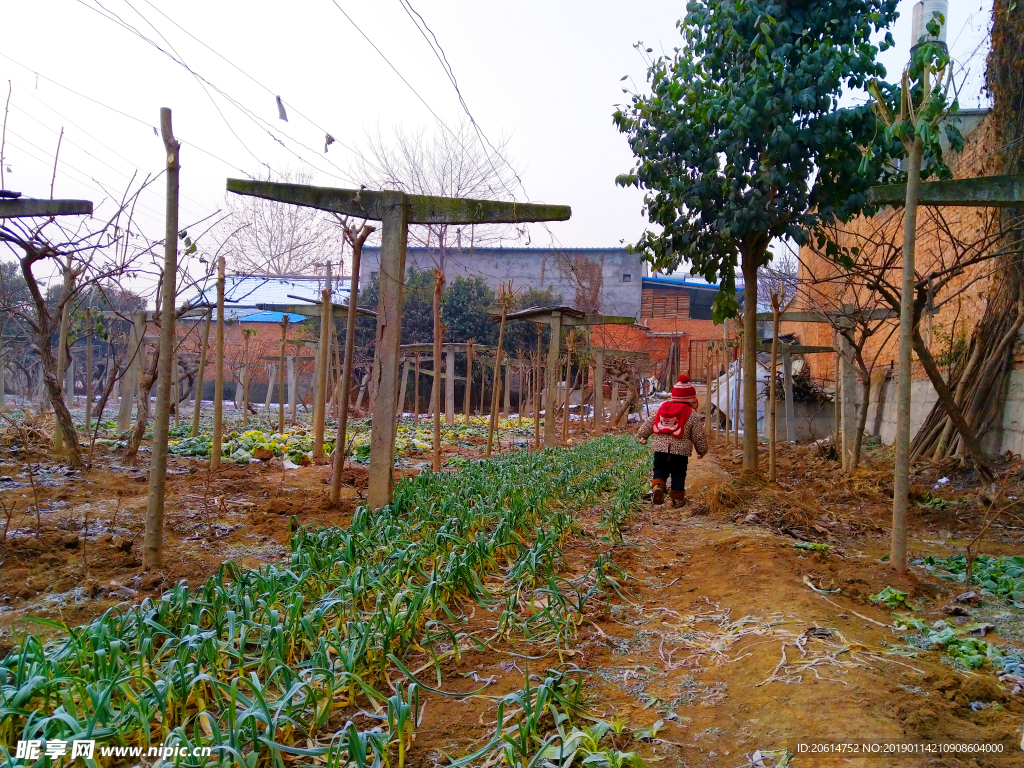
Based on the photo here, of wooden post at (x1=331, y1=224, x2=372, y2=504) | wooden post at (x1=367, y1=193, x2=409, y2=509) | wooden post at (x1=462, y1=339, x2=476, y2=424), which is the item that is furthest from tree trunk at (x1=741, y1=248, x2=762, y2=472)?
wooden post at (x1=462, y1=339, x2=476, y2=424)

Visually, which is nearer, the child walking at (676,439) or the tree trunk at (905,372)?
the tree trunk at (905,372)

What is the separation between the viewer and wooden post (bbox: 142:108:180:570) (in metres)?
4.78

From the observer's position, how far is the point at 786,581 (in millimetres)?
4949

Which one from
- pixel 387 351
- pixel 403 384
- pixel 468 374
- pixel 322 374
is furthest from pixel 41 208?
pixel 468 374

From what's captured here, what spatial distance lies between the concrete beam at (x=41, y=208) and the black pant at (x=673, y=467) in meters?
6.31

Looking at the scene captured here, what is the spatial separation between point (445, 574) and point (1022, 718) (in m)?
2.65

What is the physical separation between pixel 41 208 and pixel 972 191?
24.6 feet

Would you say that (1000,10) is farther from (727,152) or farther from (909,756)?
(909,756)

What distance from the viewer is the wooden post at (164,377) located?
4777mm

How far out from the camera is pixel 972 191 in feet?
17.6

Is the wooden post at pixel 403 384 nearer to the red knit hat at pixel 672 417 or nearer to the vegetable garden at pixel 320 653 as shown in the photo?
the red knit hat at pixel 672 417

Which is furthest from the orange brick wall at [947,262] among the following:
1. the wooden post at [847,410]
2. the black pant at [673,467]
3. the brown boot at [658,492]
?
the brown boot at [658,492]

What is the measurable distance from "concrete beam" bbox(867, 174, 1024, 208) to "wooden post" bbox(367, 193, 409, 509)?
150 inches

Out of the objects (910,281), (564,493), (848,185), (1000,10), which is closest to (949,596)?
(910,281)
